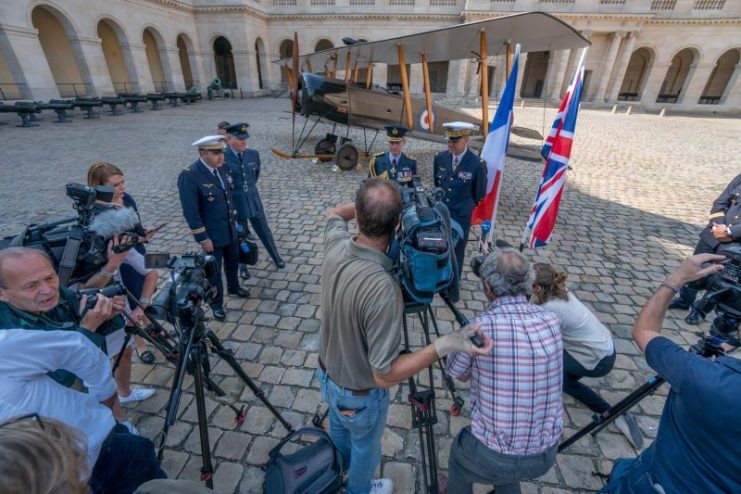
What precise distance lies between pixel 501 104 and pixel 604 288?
332 centimetres

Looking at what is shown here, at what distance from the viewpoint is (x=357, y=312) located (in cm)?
155

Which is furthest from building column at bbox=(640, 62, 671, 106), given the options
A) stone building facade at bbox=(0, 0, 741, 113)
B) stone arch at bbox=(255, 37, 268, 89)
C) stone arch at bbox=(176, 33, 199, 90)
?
stone arch at bbox=(176, 33, 199, 90)

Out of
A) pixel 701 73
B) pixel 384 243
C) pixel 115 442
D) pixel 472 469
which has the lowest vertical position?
pixel 472 469

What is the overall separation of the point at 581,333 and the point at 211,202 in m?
4.15

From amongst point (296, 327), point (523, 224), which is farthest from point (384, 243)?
point (523, 224)

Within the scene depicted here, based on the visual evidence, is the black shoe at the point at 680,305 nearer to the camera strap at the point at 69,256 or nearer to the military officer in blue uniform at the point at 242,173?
the military officer in blue uniform at the point at 242,173

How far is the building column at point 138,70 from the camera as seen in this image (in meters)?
22.8

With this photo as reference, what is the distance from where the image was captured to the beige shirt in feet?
4.77

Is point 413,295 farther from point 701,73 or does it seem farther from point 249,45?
point 701,73

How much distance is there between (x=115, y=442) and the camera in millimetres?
1725

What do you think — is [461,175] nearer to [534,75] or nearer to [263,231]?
[263,231]

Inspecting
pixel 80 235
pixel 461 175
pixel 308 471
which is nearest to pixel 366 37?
pixel 461 175

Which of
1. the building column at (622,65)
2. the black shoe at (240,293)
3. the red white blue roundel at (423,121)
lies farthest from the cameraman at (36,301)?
the building column at (622,65)

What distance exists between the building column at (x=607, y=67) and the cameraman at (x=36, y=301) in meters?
41.3
